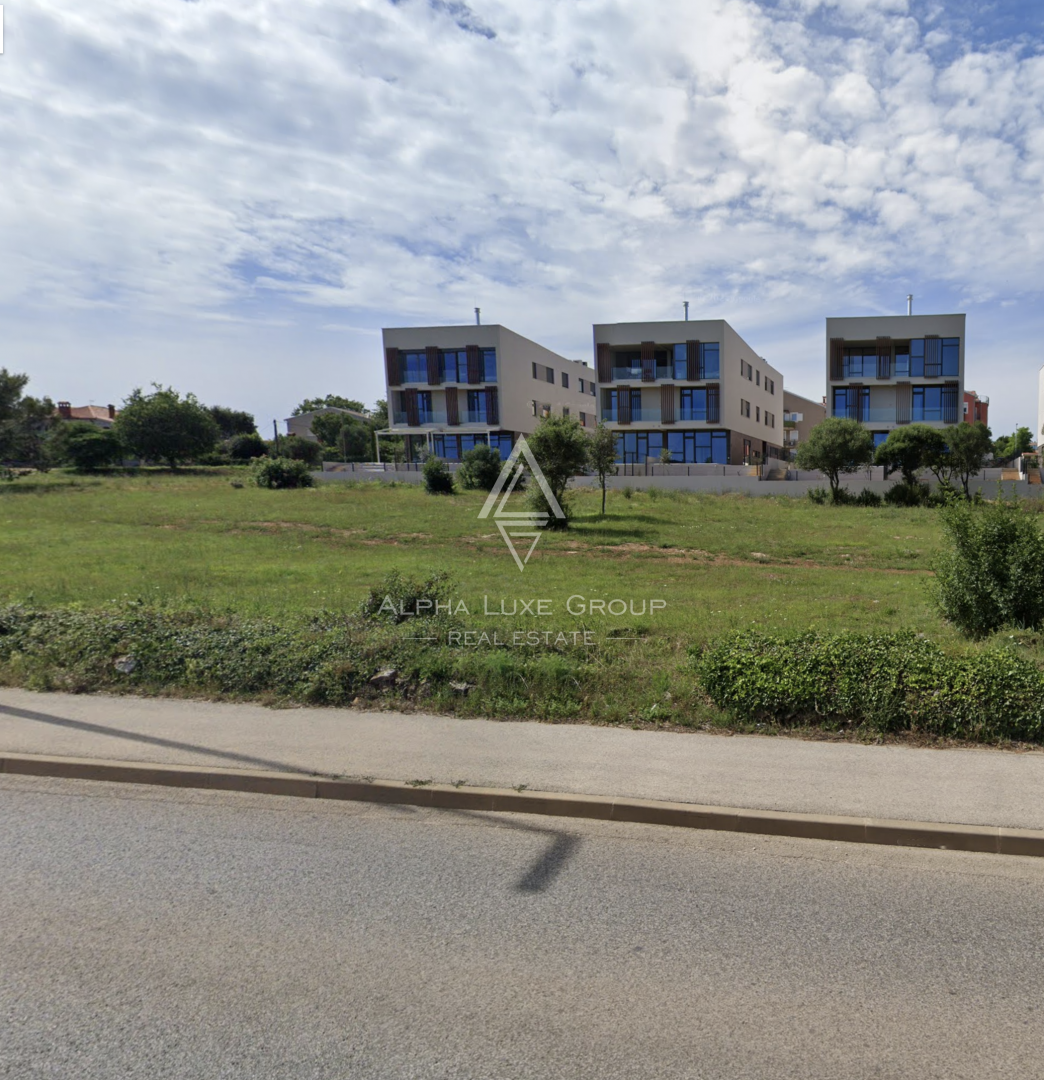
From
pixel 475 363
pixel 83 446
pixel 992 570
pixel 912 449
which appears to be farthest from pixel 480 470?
pixel 83 446

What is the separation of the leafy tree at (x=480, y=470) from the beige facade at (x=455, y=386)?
1244 cm

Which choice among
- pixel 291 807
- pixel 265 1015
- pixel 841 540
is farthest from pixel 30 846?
pixel 841 540

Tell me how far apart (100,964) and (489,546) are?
16.9 m

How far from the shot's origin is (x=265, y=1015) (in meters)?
3.11

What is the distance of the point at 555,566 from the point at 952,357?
43073 millimetres

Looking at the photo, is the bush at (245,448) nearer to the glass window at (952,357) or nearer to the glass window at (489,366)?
the glass window at (489,366)

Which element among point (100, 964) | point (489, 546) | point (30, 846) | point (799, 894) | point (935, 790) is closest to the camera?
point (100, 964)

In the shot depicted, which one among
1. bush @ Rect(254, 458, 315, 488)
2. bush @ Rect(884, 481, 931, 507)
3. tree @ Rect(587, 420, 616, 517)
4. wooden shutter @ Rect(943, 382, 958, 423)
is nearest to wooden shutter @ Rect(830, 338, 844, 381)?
wooden shutter @ Rect(943, 382, 958, 423)

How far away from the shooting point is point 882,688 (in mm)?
6199

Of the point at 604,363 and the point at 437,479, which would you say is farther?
the point at 604,363

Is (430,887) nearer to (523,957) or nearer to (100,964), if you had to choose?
(523,957)

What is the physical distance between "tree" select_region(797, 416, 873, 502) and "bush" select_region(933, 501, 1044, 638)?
28763mm

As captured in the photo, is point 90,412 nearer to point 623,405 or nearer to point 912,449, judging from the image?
point 623,405

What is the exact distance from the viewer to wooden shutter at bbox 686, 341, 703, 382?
1967 inches
